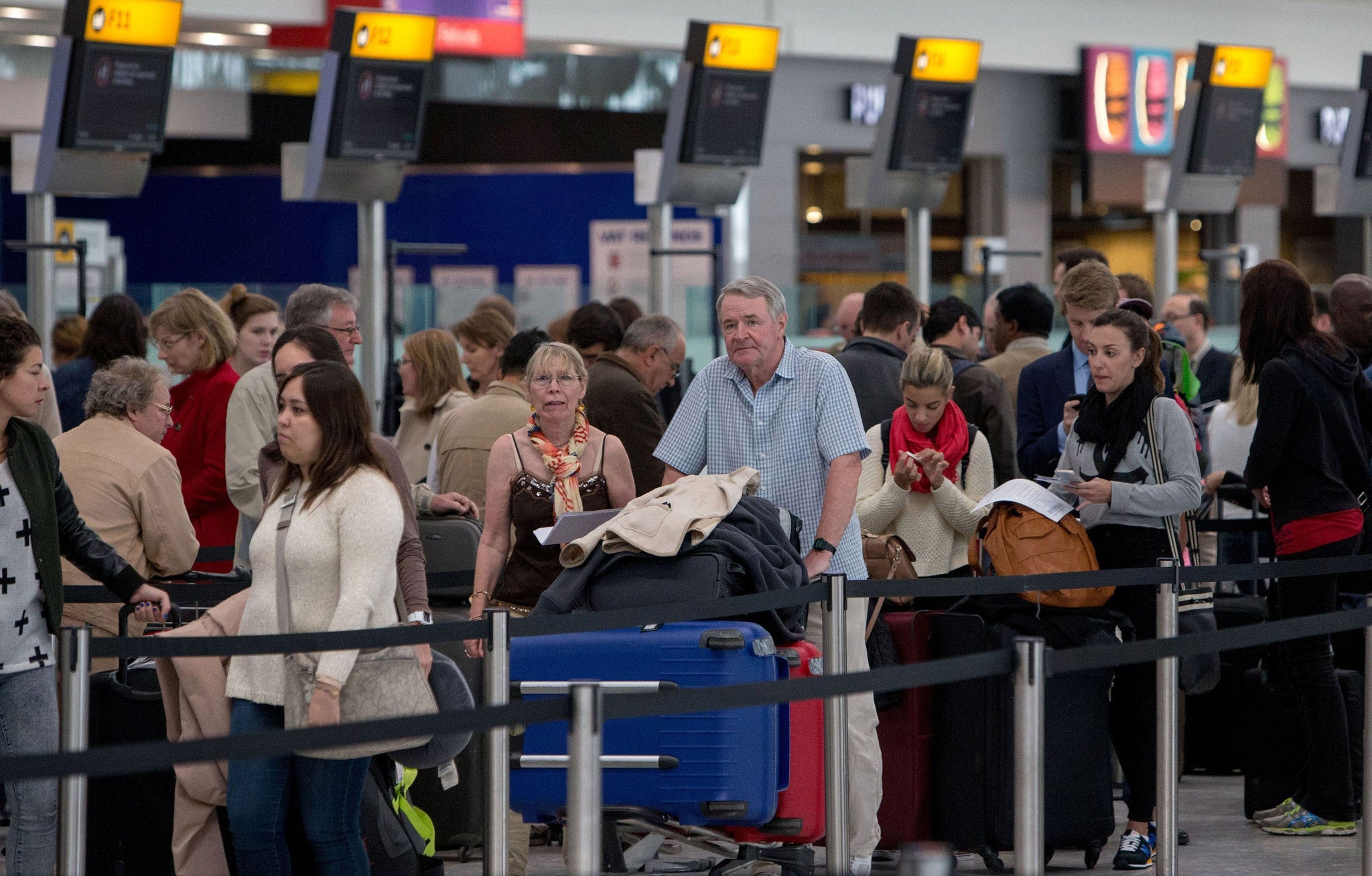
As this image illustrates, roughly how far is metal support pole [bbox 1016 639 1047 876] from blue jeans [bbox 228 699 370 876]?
140 cm

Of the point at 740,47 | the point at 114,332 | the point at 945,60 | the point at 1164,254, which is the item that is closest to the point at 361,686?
the point at 114,332

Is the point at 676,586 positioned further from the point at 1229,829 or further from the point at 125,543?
the point at 1229,829

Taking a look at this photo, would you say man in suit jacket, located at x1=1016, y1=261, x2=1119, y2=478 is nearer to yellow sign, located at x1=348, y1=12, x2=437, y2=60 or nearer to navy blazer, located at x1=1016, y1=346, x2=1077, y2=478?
navy blazer, located at x1=1016, y1=346, x2=1077, y2=478

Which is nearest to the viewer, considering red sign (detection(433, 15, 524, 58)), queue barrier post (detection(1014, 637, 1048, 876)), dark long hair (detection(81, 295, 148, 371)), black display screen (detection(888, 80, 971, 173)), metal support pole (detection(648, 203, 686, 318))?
queue barrier post (detection(1014, 637, 1048, 876))

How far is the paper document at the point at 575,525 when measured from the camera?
15.7 feet

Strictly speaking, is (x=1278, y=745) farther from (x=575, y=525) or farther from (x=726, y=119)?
(x=726, y=119)

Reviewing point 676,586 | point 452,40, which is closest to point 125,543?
point 676,586

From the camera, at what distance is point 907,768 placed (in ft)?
17.3

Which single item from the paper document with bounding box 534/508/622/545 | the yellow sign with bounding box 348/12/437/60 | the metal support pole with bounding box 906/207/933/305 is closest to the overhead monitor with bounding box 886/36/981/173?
the metal support pole with bounding box 906/207/933/305

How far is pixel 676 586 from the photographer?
4605 mm

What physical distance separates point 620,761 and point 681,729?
0.16 metres

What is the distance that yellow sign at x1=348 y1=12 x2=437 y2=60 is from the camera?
10.3 metres

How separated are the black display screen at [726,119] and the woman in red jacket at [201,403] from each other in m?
5.08

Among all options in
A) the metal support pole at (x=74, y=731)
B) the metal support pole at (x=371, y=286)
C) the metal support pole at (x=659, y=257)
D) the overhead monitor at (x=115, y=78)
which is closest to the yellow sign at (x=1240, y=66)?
the metal support pole at (x=659, y=257)
